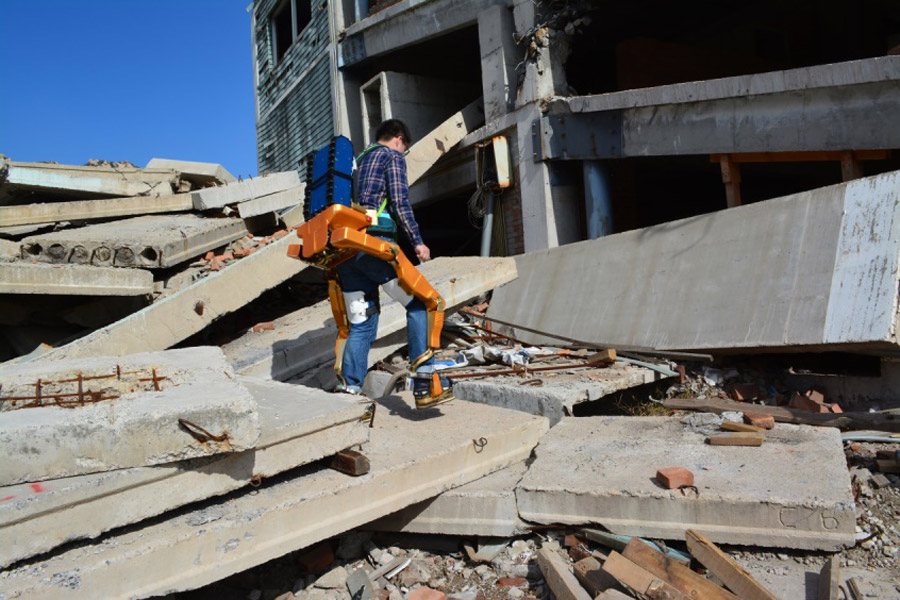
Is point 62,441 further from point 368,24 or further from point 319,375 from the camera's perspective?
point 368,24

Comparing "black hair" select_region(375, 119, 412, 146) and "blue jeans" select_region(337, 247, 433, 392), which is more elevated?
"black hair" select_region(375, 119, 412, 146)

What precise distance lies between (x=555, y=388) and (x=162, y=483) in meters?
2.61

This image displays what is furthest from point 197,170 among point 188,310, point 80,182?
point 188,310

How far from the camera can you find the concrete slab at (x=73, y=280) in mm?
6098

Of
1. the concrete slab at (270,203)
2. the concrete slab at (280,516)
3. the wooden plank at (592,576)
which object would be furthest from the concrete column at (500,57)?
the wooden plank at (592,576)

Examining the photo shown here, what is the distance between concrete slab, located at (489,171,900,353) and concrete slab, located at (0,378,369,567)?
272 cm

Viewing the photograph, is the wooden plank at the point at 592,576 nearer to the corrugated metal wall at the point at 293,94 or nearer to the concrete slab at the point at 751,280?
the concrete slab at the point at 751,280

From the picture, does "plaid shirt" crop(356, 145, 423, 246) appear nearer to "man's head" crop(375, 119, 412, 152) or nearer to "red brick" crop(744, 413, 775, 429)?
"man's head" crop(375, 119, 412, 152)

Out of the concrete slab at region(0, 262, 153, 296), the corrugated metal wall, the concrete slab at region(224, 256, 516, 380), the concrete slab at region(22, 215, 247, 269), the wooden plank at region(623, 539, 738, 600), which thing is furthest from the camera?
the corrugated metal wall

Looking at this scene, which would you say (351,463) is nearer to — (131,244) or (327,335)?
(327,335)

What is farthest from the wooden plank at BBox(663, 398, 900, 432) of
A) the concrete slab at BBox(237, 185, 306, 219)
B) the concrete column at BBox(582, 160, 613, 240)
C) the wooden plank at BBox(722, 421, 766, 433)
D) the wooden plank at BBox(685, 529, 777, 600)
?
the concrete slab at BBox(237, 185, 306, 219)

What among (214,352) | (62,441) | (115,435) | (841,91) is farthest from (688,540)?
(841,91)

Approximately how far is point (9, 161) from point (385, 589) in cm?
782

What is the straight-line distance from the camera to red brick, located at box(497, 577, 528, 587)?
2.91m
